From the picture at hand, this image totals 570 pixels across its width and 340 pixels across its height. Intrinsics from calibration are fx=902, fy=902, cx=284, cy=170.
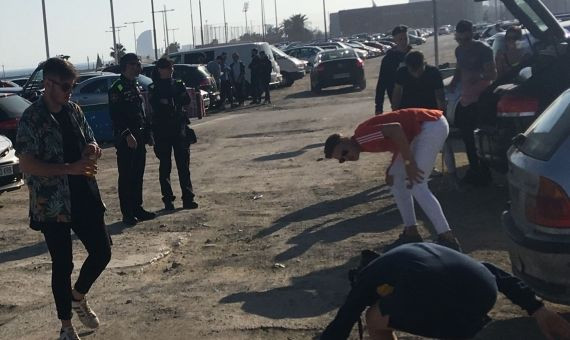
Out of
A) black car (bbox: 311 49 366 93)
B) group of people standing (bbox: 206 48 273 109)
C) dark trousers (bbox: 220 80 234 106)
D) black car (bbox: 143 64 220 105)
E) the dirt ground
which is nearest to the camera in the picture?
the dirt ground

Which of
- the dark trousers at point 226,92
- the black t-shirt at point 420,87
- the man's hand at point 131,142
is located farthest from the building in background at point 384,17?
the man's hand at point 131,142

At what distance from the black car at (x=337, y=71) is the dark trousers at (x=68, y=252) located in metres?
25.0

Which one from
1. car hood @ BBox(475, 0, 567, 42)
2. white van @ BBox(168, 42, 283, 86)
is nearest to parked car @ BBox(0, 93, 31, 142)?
car hood @ BBox(475, 0, 567, 42)

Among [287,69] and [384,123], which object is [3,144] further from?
[287,69]

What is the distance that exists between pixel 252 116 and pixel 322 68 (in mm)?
6725

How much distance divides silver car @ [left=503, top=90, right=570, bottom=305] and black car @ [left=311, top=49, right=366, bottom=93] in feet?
82.7

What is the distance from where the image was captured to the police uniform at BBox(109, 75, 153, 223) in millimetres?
9688

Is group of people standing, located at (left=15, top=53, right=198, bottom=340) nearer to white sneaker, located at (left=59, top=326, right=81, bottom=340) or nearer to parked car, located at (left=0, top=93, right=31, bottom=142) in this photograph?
white sneaker, located at (left=59, top=326, right=81, bottom=340)

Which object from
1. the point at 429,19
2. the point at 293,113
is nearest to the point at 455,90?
the point at 293,113

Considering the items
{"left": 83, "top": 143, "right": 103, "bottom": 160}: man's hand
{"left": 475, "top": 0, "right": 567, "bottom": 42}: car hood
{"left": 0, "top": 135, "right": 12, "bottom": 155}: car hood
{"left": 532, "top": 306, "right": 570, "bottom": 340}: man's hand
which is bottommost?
{"left": 532, "top": 306, "right": 570, "bottom": 340}: man's hand

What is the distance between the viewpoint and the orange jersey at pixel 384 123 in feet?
21.7

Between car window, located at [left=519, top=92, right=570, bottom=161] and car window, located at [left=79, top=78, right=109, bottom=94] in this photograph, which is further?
car window, located at [left=79, top=78, right=109, bottom=94]

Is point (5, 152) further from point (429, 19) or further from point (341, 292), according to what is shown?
point (429, 19)

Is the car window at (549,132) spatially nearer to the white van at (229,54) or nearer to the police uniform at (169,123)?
the police uniform at (169,123)
